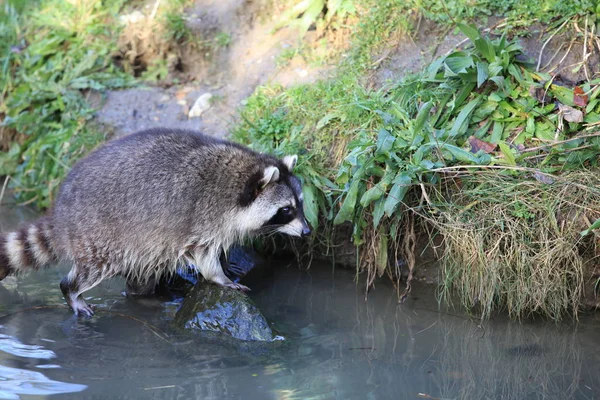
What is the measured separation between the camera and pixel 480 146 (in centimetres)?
470

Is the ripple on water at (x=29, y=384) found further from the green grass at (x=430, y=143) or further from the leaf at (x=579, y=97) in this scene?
the leaf at (x=579, y=97)

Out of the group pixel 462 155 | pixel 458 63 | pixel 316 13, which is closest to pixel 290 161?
pixel 462 155

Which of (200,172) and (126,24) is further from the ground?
(126,24)

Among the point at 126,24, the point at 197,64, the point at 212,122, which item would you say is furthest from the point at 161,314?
the point at 126,24

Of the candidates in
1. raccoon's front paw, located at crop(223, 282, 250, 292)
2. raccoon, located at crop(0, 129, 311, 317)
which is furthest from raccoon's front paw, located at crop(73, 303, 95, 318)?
raccoon's front paw, located at crop(223, 282, 250, 292)

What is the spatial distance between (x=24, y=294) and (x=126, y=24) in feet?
10.7

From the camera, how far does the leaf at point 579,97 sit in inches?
183

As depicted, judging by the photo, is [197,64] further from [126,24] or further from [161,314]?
[161,314]

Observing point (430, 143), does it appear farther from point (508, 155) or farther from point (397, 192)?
point (508, 155)

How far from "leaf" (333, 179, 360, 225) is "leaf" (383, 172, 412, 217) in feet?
0.72

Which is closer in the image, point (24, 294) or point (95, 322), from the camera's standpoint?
point (95, 322)

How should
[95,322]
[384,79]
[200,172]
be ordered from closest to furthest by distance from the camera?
1. [95,322]
2. [200,172]
3. [384,79]

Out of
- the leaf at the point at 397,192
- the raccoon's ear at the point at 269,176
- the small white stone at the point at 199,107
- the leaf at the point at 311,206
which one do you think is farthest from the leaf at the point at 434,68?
the small white stone at the point at 199,107

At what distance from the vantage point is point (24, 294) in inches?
195
